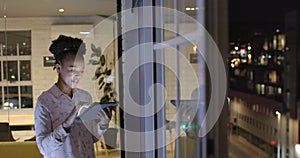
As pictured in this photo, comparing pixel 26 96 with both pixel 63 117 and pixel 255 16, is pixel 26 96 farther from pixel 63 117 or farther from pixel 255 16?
pixel 255 16

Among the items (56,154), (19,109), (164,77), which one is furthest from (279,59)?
(19,109)

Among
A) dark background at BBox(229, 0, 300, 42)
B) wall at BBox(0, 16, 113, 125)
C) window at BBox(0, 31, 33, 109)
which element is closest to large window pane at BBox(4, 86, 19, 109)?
window at BBox(0, 31, 33, 109)

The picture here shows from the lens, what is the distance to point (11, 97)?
5590mm

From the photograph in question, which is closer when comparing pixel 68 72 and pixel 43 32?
pixel 68 72

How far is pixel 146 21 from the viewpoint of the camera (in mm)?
1446

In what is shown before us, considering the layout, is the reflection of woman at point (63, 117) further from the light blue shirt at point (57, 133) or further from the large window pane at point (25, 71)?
the large window pane at point (25, 71)

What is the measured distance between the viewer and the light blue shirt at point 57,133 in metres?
1.68

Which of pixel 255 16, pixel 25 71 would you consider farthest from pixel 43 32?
pixel 255 16

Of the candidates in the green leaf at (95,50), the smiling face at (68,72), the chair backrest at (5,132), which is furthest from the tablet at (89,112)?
the green leaf at (95,50)

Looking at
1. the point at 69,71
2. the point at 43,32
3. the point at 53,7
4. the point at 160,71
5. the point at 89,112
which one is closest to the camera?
the point at 160,71

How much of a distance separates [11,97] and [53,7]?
1674mm

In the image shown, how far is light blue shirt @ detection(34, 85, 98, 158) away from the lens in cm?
168

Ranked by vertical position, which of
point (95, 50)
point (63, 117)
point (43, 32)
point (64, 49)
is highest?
point (43, 32)

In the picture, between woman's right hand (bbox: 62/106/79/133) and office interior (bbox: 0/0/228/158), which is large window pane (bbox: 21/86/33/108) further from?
woman's right hand (bbox: 62/106/79/133)
